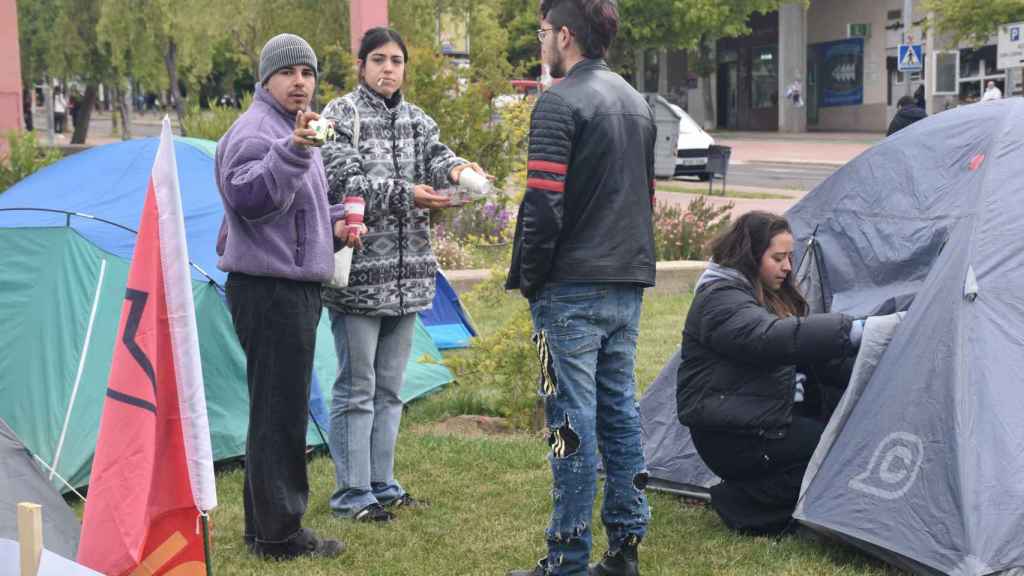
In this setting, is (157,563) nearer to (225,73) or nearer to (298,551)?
(298,551)

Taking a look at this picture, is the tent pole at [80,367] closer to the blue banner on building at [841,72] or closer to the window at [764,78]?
the blue banner on building at [841,72]

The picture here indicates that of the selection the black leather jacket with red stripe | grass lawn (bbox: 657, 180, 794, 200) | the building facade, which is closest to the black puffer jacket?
the black leather jacket with red stripe

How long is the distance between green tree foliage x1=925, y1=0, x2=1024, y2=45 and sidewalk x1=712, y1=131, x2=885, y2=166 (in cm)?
320

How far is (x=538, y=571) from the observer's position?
174 inches

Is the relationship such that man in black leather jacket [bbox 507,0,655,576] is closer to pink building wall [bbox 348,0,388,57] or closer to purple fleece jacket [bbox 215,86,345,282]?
purple fleece jacket [bbox 215,86,345,282]

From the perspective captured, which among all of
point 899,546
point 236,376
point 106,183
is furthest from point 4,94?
point 899,546

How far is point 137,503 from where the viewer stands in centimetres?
377

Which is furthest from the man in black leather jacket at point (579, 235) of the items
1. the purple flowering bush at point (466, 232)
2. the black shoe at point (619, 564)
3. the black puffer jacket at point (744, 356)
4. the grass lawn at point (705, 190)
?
the grass lawn at point (705, 190)

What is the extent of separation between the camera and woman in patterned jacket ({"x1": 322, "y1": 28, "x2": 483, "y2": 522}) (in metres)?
4.98

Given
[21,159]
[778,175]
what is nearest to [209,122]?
[21,159]

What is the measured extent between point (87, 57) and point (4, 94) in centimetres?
2126

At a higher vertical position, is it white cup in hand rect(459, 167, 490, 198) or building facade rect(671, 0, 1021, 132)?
building facade rect(671, 0, 1021, 132)

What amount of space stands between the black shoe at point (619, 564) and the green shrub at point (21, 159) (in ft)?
18.8

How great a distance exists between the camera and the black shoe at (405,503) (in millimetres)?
5383
